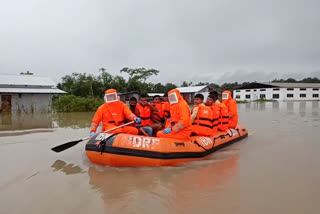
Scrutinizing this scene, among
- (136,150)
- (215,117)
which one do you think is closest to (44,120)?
(215,117)

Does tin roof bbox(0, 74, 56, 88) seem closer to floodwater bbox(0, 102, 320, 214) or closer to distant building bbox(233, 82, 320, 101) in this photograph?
floodwater bbox(0, 102, 320, 214)

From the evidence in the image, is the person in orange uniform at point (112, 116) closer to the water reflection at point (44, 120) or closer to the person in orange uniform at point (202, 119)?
the person in orange uniform at point (202, 119)

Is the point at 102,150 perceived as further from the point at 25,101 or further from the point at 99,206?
the point at 25,101

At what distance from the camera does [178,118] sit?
4.20m

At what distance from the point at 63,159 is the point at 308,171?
434cm

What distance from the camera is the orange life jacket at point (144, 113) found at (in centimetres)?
562

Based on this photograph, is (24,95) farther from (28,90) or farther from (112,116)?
(112,116)

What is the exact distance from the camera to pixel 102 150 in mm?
3980

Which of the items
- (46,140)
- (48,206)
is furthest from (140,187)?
(46,140)

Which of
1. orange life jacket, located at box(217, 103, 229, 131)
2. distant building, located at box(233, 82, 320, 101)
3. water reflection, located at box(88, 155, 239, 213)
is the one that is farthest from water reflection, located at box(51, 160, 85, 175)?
distant building, located at box(233, 82, 320, 101)

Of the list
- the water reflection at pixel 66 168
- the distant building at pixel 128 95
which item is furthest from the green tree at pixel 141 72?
the water reflection at pixel 66 168

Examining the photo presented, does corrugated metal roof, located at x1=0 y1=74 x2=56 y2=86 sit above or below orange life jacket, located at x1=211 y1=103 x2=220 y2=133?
above

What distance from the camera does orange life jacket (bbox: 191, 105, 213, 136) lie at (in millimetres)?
4988

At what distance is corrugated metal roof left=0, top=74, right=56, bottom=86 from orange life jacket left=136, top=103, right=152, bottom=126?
Answer: 13.9m
